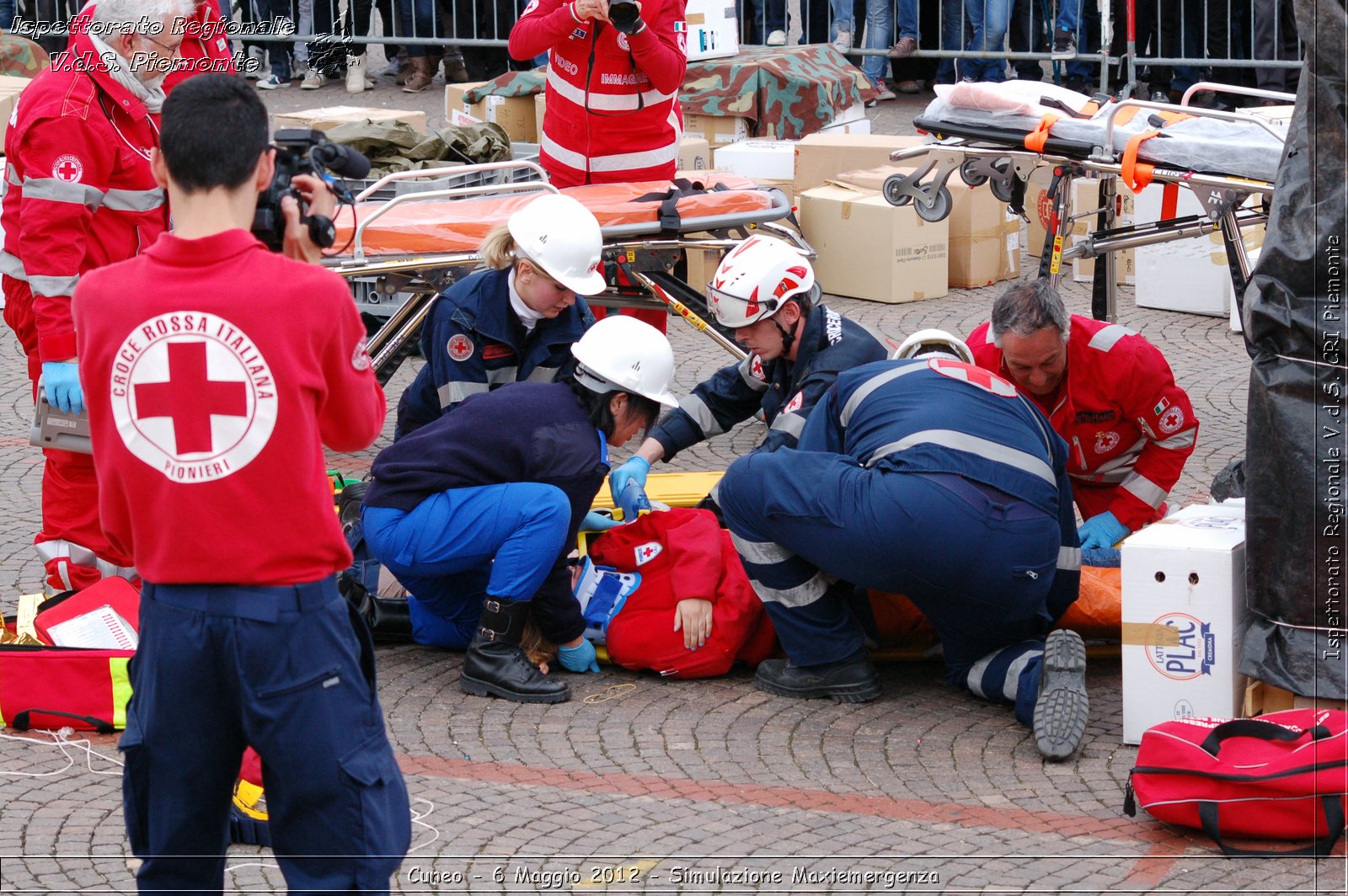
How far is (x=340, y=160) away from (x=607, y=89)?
160 inches

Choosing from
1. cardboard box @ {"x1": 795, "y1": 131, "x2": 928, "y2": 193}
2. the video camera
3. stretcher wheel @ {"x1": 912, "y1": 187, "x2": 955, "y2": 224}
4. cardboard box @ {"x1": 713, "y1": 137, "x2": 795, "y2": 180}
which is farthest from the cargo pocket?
cardboard box @ {"x1": 713, "y1": 137, "x2": 795, "y2": 180}

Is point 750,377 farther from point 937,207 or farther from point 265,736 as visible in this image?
point 265,736

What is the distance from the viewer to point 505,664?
185 inches

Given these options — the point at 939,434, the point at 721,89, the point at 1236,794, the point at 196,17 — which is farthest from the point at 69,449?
the point at 721,89

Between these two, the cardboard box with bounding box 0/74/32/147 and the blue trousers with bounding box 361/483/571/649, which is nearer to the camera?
the blue trousers with bounding box 361/483/571/649

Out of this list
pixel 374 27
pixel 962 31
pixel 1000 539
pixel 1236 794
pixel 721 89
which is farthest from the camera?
pixel 374 27

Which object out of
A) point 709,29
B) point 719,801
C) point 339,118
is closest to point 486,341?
point 719,801

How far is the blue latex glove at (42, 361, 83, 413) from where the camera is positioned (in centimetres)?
491

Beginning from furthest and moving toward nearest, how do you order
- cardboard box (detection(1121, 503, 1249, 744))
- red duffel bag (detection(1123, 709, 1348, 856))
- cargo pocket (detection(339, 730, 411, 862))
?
cardboard box (detection(1121, 503, 1249, 744)) < red duffel bag (detection(1123, 709, 1348, 856)) < cargo pocket (detection(339, 730, 411, 862))

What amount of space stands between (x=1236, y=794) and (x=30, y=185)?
3745 mm

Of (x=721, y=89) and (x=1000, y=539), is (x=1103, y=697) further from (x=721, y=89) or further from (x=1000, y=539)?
(x=721, y=89)

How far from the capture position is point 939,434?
4363 millimetres

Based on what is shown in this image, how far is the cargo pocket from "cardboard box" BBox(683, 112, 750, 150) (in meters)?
8.14

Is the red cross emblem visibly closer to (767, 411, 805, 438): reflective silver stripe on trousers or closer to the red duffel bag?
the red duffel bag
